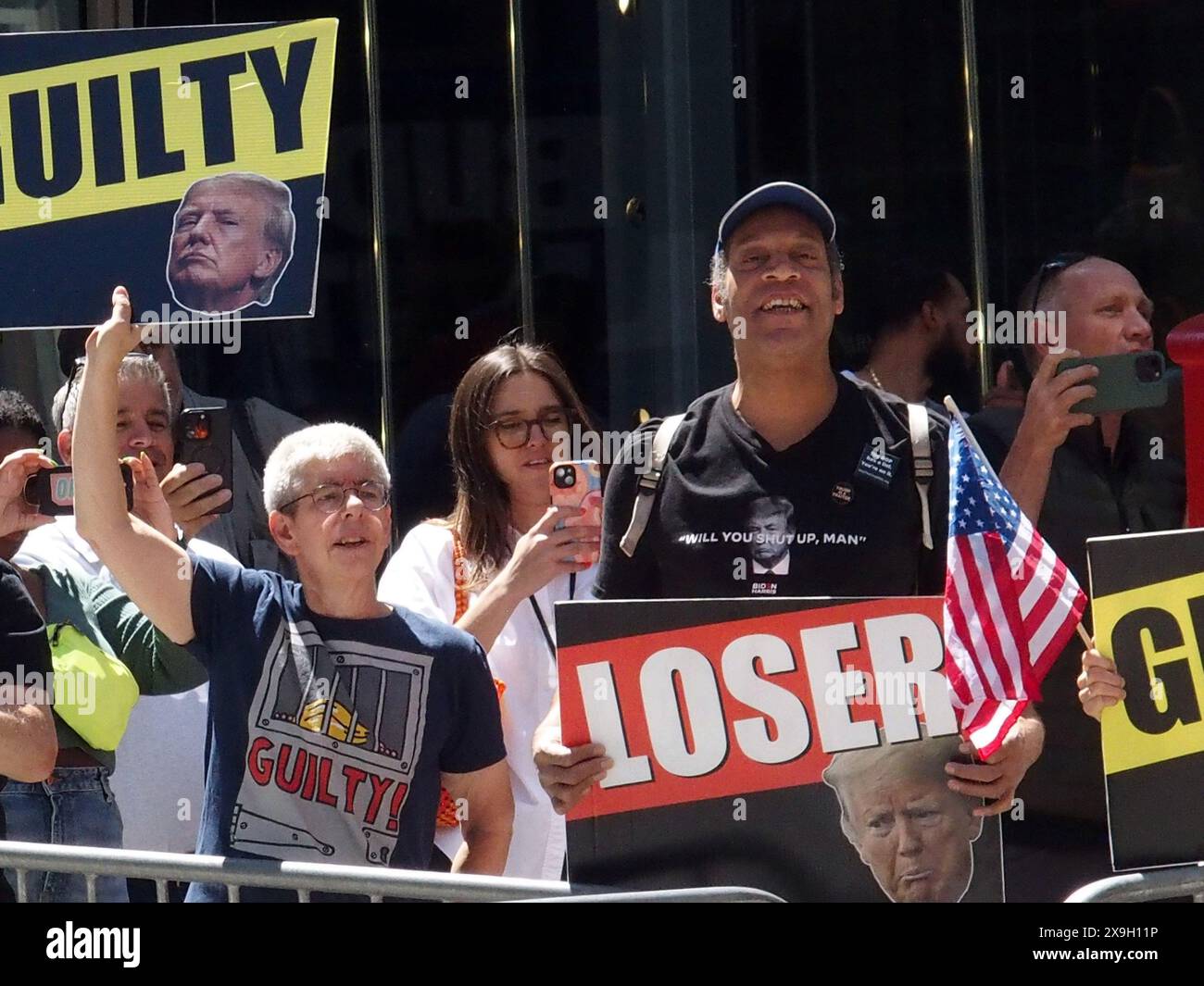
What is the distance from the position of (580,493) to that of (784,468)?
0.57 meters

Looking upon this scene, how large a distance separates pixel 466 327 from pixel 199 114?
3.52ft

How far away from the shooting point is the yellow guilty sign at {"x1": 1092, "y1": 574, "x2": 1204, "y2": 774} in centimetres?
380

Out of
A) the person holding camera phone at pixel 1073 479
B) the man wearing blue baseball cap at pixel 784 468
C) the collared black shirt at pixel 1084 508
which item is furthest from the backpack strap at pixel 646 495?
the collared black shirt at pixel 1084 508

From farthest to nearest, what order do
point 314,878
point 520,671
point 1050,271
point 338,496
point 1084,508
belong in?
point 1050,271
point 1084,508
point 520,671
point 338,496
point 314,878

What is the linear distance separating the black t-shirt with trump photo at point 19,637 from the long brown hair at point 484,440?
1.09 metres

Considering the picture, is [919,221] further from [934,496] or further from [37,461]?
[37,461]

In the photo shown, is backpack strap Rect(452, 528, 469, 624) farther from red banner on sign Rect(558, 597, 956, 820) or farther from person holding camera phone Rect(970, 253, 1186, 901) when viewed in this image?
person holding camera phone Rect(970, 253, 1186, 901)

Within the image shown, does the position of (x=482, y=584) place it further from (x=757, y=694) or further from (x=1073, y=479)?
(x=1073, y=479)

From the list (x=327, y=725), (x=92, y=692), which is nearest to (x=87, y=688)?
(x=92, y=692)

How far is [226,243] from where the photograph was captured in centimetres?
531

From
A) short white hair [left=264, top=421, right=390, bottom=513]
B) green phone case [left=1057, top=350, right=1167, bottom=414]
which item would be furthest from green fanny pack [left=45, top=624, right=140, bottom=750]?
green phone case [left=1057, top=350, right=1167, bottom=414]

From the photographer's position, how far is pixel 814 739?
3838 mm

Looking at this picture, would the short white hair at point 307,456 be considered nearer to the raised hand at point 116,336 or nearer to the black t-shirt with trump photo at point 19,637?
the raised hand at point 116,336
